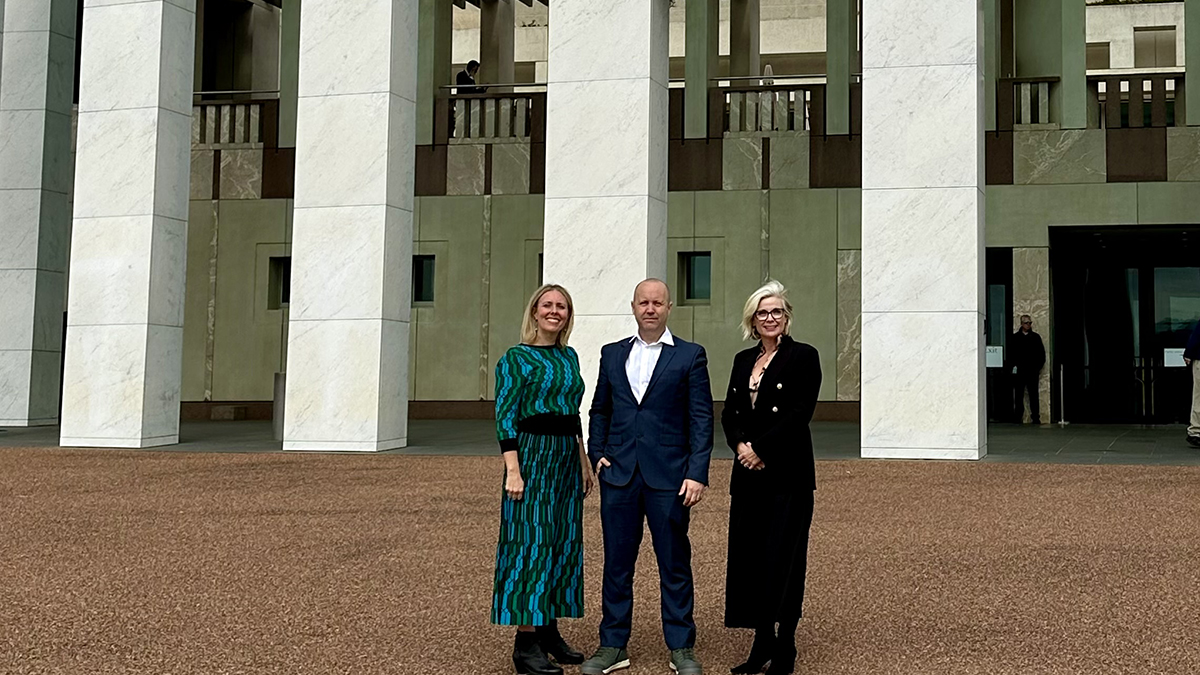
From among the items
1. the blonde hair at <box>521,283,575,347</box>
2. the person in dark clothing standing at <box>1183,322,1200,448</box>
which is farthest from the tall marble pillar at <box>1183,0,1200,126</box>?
the blonde hair at <box>521,283,575,347</box>

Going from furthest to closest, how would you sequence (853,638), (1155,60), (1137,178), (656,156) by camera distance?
1. (1155,60)
2. (1137,178)
3. (656,156)
4. (853,638)

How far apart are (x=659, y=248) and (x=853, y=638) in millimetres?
11769

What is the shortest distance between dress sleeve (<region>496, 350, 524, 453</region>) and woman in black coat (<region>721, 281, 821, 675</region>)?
101 centimetres

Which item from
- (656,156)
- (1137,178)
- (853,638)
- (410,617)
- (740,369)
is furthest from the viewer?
(1137,178)

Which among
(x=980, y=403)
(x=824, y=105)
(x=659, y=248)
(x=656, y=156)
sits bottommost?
(x=980, y=403)

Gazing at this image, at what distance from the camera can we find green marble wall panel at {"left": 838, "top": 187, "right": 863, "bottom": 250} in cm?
2653

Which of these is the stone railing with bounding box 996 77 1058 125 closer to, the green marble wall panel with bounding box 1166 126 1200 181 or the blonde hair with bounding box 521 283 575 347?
the green marble wall panel with bounding box 1166 126 1200 181

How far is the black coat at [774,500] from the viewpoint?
246 inches

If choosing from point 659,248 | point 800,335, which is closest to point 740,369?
point 659,248

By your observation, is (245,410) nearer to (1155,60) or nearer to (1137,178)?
(1137,178)

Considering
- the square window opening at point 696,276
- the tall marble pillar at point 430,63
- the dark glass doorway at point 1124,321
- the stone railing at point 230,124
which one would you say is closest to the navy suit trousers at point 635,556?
the square window opening at point 696,276

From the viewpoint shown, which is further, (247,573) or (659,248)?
(659,248)

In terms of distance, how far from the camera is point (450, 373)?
28016mm

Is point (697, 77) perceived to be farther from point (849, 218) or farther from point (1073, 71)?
point (1073, 71)
